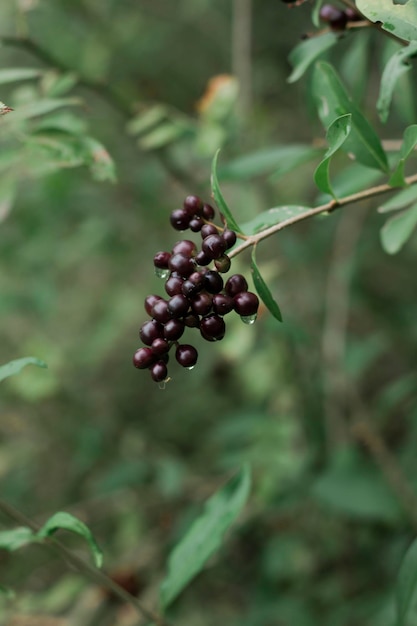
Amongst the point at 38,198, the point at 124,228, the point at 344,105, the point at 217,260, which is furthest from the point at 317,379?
the point at 217,260

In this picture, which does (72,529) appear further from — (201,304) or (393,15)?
(393,15)

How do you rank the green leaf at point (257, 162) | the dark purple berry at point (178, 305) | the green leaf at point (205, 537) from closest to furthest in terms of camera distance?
the dark purple berry at point (178, 305) < the green leaf at point (205, 537) < the green leaf at point (257, 162)

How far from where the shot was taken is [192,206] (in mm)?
953

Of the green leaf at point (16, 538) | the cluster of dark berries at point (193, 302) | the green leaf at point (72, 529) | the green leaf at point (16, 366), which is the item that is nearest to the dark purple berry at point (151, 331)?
the cluster of dark berries at point (193, 302)

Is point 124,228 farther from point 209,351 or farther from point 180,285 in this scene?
point 180,285

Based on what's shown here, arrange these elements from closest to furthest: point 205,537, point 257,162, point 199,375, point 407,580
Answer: point 407,580 → point 205,537 → point 257,162 → point 199,375

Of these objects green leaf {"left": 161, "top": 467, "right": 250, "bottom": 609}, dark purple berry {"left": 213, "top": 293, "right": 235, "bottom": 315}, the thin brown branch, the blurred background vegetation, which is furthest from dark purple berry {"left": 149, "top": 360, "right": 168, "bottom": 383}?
the blurred background vegetation

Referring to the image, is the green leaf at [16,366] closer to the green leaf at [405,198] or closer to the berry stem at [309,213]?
the berry stem at [309,213]

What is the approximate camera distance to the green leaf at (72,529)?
3.40 feet

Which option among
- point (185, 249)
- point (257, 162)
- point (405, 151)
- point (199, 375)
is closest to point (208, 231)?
point (185, 249)

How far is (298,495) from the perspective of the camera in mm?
2414

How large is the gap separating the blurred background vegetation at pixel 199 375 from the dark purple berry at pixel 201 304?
805 mm

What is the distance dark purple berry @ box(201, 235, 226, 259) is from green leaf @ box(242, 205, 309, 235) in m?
0.15

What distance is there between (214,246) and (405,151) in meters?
0.32
